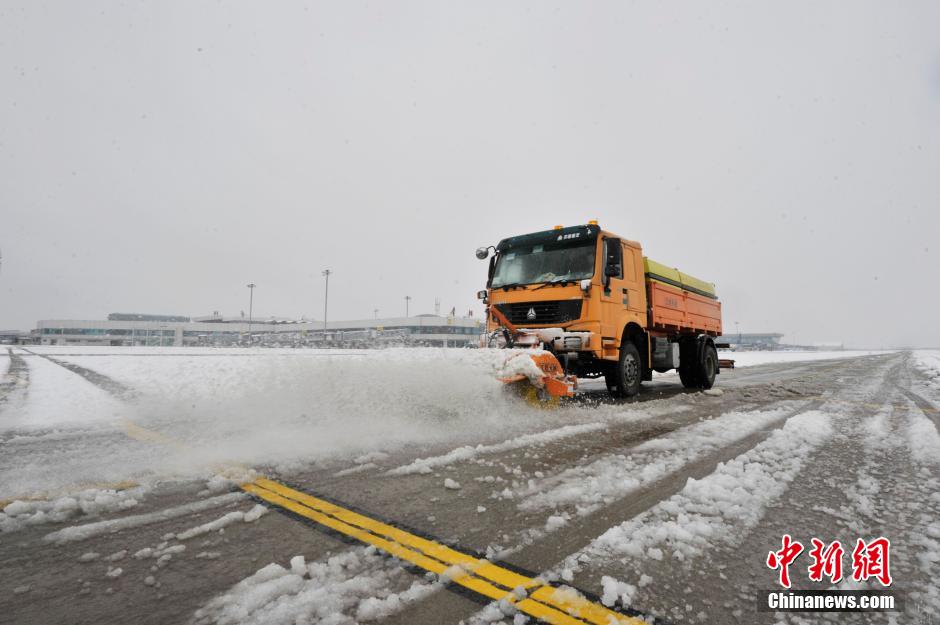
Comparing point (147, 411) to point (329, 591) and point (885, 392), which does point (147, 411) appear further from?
point (885, 392)

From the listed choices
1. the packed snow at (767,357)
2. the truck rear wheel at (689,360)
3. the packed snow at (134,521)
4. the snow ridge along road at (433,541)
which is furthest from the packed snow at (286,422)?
the packed snow at (767,357)

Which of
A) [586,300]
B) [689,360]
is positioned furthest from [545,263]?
[689,360]

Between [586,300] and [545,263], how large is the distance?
108cm

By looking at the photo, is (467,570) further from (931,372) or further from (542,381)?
(931,372)

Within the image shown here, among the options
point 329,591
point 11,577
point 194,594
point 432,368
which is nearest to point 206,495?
point 11,577

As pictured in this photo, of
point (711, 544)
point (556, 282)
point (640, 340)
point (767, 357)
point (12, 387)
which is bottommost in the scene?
point (767, 357)

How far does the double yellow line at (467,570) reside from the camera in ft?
→ 5.26

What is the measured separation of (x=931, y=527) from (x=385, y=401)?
15.1 ft

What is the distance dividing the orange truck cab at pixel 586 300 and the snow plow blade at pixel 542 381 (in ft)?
1.54

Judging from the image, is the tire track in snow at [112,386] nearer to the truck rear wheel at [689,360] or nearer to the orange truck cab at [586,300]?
the orange truck cab at [586,300]

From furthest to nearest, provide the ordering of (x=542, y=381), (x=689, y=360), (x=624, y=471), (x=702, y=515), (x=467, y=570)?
(x=689, y=360)
(x=542, y=381)
(x=624, y=471)
(x=702, y=515)
(x=467, y=570)

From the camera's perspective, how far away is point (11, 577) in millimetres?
1866

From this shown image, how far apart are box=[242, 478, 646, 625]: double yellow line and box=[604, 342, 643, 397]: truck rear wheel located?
5916mm

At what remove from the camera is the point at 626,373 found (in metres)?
7.71
